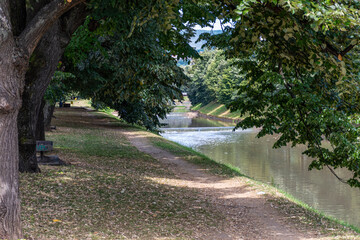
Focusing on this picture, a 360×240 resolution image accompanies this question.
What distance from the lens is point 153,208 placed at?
916cm

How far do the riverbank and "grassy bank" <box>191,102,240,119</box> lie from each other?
5220cm

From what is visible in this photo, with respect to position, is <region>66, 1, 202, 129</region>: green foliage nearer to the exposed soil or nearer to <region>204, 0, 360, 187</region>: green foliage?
<region>204, 0, 360, 187</region>: green foliage

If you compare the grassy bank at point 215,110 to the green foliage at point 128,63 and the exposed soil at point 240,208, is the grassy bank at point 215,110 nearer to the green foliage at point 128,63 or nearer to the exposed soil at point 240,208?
the green foliage at point 128,63

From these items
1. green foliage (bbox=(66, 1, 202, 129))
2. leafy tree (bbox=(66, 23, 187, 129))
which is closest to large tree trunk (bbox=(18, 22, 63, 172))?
green foliage (bbox=(66, 1, 202, 129))

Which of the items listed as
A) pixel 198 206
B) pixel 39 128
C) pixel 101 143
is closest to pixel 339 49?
pixel 198 206

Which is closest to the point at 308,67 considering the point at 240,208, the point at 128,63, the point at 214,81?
the point at 240,208

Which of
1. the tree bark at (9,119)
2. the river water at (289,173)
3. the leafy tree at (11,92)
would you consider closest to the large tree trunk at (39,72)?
the leafy tree at (11,92)

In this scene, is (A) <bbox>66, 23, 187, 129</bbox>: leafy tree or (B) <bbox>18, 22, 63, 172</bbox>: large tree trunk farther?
(A) <bbox>66, 23, 187, 129</bbox>: leafy tree

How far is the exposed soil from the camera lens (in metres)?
8.45

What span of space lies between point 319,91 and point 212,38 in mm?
5266

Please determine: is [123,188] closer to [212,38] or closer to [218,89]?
[212,38]

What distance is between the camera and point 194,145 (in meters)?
33.2

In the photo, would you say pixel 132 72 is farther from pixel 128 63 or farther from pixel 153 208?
pixel 153 208

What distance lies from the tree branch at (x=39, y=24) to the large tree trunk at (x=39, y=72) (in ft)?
8.48
